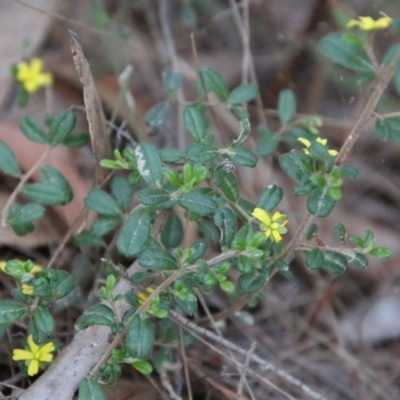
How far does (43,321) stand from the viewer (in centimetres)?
153

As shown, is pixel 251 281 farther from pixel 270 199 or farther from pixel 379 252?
pixel 379 252

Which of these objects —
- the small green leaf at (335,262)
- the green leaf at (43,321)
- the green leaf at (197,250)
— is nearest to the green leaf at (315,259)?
the small green leaf at (335,262)

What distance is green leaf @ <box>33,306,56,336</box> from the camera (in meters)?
1.52

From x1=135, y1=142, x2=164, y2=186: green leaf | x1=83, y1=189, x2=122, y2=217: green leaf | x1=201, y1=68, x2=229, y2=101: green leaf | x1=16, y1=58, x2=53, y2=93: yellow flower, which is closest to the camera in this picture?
x1=135, y1=142, x2=164, y2=186: green leaf

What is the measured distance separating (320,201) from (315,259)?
0.69 feet

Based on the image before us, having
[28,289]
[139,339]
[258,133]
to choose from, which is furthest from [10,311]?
[258,133]

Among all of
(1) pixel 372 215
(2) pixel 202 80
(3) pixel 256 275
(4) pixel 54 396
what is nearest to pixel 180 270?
(3) pixel 256 275

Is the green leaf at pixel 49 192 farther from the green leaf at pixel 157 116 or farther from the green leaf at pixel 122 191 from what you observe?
the green leaf at pixel 157 116

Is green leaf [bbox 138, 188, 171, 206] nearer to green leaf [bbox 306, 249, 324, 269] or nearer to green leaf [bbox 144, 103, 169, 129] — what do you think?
green leaf [bbox 306, 249, 324, 269]

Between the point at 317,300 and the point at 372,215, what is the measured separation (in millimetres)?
521

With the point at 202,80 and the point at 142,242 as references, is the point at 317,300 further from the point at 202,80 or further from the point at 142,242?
the point at 142,242

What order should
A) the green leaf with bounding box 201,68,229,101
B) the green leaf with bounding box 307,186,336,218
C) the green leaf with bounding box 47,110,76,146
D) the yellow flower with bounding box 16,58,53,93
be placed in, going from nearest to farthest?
the green leaf with bounding box 307,186,336,218
the green leaf with bounding box 47,110,76,146
the green leaf with bounding box 201,68,229,101
the yellow flower with bounding box 16,58,53,93

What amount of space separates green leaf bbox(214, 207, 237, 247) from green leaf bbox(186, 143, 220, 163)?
12 cm

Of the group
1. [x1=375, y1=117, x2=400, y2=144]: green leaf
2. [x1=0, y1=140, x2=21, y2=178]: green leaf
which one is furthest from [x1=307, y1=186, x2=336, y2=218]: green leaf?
[x1=0, y1=140, x2=21, y2=178]: green leaf
